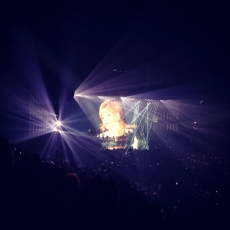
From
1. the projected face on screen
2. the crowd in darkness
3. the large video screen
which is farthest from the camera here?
the projected face on screen

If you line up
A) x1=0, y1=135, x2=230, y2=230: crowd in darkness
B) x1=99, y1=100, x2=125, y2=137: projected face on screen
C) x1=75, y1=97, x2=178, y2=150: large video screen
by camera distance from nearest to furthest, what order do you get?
1. x1=0, y1=135, x2=230, y2=230: crowd in darkness
2. x1=75, y1=97, x2=178, y2=150: large video screen
3. x1=99, y1=100, x2=125, y2=137: projected face on screen

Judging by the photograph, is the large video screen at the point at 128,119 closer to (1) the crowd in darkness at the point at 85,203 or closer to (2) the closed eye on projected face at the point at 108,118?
(2) the closed eye on projected face at the point at 108,118

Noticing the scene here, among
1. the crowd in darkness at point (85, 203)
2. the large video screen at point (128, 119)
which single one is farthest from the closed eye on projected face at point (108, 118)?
the crowd in darkness at point (85, 203)

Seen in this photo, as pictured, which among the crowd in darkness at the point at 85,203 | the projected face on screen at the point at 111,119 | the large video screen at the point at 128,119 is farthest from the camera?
the projected face on screen at the point at 111,119

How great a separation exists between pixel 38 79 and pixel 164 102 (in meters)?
10.0

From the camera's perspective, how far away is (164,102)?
1939 cm

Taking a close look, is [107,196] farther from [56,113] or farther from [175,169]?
[56,113]

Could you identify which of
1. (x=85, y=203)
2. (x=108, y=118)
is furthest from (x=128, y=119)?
(x=85, y=203)

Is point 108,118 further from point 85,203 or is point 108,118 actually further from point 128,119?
point 85,203

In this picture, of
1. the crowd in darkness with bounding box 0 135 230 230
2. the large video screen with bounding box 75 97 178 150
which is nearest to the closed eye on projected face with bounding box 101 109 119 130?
the large video screen with bounding box 75 97 178 150

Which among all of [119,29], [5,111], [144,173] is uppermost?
[119,29]

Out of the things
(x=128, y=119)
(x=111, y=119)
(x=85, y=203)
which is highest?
(x=128, y=119)

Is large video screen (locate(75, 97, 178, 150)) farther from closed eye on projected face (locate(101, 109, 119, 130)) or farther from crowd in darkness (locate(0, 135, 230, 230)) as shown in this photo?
crowd in darkness (locate(0, 135, 230, 230))

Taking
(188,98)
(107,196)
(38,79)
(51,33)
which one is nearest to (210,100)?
(188,98)
